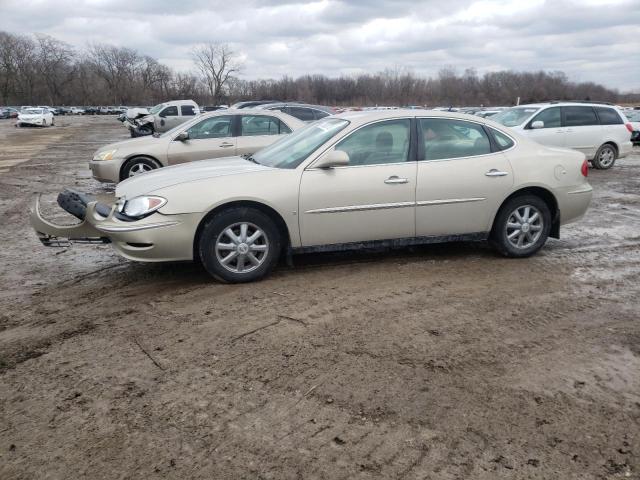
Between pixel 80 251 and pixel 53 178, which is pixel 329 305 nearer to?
pixel 80 251

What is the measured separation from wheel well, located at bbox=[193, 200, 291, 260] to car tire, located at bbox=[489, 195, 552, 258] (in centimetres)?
225

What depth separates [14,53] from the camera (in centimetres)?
10781

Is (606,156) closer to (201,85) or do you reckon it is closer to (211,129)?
(211,129)

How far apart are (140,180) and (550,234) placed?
14.5 feet

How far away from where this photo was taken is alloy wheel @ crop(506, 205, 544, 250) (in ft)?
19.2

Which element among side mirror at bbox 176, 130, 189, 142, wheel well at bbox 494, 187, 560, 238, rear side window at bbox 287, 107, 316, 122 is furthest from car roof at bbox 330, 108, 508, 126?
rear side window at bbox 287, 107, 316, 122

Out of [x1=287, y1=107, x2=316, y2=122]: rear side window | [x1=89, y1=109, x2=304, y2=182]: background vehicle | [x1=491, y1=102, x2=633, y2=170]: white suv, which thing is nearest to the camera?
[x1=89, y1=109, x2=304, y2=182]: background vehicle

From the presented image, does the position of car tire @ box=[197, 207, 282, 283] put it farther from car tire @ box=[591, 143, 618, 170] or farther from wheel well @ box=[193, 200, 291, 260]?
car tire @ box=[591, 143, 618, 170]

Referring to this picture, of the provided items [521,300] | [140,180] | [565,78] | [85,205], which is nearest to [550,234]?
[521,300]

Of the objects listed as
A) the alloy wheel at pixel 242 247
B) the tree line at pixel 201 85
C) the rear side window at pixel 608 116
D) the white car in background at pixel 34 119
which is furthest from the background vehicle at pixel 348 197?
the tree line at pixel 201 85

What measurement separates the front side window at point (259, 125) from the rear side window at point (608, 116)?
9025 millimetres

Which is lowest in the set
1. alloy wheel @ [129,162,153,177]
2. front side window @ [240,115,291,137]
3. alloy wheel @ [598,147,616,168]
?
alloy wheel @ [129,162,153,177]

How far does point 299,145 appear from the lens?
5.69m

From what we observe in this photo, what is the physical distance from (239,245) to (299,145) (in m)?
1.32
